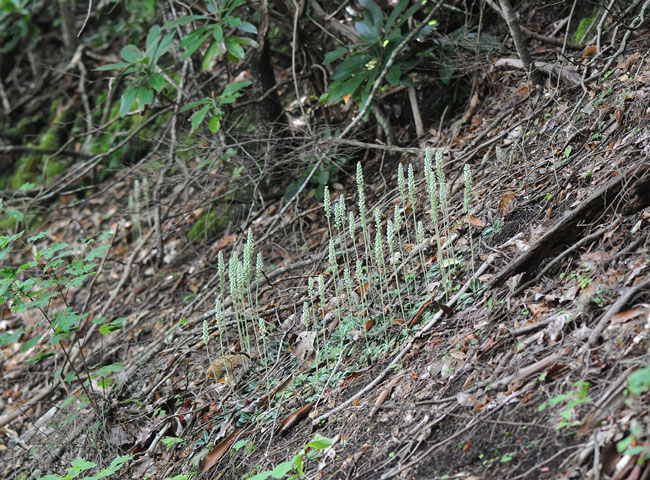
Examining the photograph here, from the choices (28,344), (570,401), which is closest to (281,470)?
(570,401)

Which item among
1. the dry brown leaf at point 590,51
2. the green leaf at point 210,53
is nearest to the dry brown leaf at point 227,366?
Answer: the green leaf at point 210,53

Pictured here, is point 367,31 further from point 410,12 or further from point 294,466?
point 294,466

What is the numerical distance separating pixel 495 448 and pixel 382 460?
47 centimetres

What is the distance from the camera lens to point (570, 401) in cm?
200

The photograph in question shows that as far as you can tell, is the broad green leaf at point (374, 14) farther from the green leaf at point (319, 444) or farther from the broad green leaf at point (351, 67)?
the green leaf at point (319, 444)

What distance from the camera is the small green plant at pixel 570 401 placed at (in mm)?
1960

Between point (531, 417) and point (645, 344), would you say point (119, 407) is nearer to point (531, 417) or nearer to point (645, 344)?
point (531, 417)

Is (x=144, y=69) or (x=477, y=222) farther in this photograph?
(x=144, y=69)

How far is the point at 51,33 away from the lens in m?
9.73

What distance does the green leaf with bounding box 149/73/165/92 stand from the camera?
479 cm

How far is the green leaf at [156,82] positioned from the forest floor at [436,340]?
1.26m

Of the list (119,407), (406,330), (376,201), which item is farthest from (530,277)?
(119,407)

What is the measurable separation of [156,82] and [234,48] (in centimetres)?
66

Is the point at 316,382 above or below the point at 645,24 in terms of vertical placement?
below
